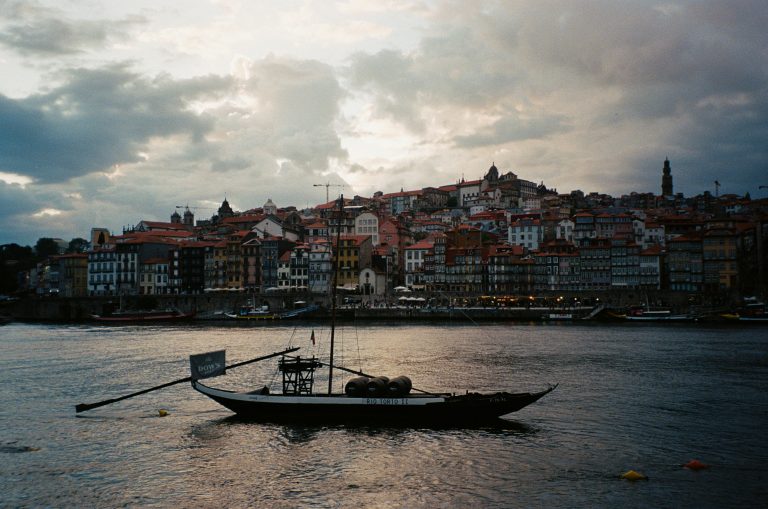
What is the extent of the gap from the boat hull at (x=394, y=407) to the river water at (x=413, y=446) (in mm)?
644

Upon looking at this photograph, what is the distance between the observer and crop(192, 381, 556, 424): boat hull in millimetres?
28109

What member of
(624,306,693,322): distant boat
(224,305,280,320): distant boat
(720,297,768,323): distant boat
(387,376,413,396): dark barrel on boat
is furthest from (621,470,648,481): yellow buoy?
(224,305,280,320): distant boat

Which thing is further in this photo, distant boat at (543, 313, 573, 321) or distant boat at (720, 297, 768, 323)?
distant boat at (543, 313, 573, 321)

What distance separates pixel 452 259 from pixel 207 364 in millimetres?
103788

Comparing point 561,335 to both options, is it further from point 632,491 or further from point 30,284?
point 30,284

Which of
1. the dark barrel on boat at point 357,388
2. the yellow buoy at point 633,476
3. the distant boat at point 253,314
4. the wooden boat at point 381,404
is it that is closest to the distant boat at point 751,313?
the distant boat at point 253,314

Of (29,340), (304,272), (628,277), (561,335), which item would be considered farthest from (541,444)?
(304,272)

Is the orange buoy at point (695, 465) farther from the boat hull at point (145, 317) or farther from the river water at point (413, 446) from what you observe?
the boat hull at point (145, 317)

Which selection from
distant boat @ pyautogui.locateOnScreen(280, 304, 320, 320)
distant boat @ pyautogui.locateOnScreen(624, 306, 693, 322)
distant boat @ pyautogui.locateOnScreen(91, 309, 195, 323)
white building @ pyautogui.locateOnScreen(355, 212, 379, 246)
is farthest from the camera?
white building @ pyautogui.locateOnScreen(355, 212, 379, 246)

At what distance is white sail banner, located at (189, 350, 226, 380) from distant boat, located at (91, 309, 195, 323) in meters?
90.3

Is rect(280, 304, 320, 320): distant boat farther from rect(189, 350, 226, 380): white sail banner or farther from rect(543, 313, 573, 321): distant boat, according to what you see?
rect(189, 350, 226, 380): white sail banner

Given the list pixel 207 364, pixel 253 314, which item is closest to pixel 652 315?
pixel 253 314

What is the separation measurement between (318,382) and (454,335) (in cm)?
3905

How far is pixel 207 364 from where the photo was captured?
30.3m
